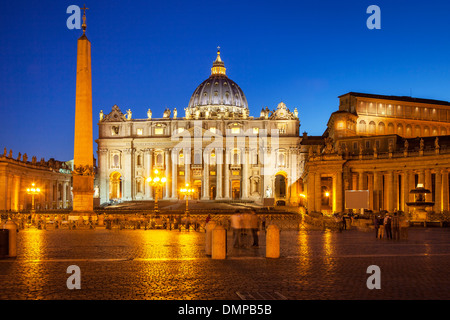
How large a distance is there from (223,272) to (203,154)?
93.2 metres

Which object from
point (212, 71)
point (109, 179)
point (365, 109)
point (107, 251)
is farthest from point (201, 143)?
point (107, 251)

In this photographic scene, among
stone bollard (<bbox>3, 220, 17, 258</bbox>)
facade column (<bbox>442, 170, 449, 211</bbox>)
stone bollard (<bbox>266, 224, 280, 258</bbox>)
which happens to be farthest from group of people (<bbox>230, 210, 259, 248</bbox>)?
facade column (<bbox>442, 170, 449, 211</bbox>)

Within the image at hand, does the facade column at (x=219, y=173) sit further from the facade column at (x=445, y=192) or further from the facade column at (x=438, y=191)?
the facade column at (x=445, y=192)

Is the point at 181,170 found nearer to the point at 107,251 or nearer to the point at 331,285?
the point at 107,251

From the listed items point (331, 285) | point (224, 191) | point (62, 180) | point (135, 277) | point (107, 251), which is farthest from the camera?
point (224, 191)

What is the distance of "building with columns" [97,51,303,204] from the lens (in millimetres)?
106500

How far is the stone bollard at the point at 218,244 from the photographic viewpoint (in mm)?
17841

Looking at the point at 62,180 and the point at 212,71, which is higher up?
the point at 212,71

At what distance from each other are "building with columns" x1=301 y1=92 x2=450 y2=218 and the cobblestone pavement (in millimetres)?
29870

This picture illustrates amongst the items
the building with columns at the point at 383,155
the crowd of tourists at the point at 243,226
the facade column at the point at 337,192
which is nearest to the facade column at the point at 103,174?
the building with columns at the point at 383,155

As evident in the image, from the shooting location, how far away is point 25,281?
13055 mm

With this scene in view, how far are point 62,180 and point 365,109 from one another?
51.6 meters

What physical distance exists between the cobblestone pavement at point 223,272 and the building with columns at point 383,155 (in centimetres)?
2987

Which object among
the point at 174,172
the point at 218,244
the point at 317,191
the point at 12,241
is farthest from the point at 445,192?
the point at 174,172
